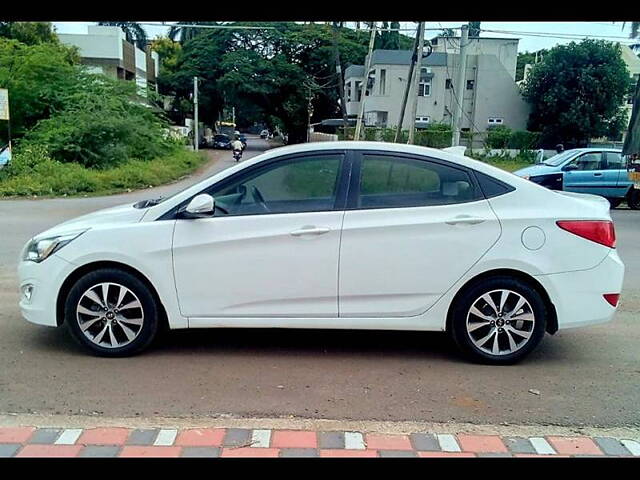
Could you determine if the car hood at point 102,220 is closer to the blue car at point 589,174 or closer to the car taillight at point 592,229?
the car taillight at point 592,229

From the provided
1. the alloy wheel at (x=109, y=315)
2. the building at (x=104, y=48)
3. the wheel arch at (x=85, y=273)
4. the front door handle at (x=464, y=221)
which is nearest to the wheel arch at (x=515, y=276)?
the front door handle at (x=464, y=221)

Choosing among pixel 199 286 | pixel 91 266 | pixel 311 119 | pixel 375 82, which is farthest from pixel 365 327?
pixel 311 119

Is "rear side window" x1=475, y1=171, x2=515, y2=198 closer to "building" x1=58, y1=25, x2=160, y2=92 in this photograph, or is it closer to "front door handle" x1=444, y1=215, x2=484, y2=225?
"front door handle" x1=444, y1=215, x2=484, y2=225

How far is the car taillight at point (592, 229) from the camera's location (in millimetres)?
4203

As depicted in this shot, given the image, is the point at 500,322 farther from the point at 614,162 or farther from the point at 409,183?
the point at 614,162

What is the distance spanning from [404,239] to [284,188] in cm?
99

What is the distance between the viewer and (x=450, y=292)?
425cm

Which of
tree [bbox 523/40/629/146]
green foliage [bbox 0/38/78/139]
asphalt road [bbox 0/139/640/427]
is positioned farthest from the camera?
tree [bbox 523/40/629/146]

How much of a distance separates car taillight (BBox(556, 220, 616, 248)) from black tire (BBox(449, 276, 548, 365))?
1.72ft

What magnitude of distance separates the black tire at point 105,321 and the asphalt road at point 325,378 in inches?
3.8

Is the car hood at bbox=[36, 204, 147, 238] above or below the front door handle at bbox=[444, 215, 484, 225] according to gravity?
below

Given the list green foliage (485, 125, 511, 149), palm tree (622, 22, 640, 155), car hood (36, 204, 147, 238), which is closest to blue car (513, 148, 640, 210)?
palm tree (622, 22, 640, 155)

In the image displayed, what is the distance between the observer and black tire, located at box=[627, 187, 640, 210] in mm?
14641

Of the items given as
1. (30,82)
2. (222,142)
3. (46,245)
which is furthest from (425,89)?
(46,245)
